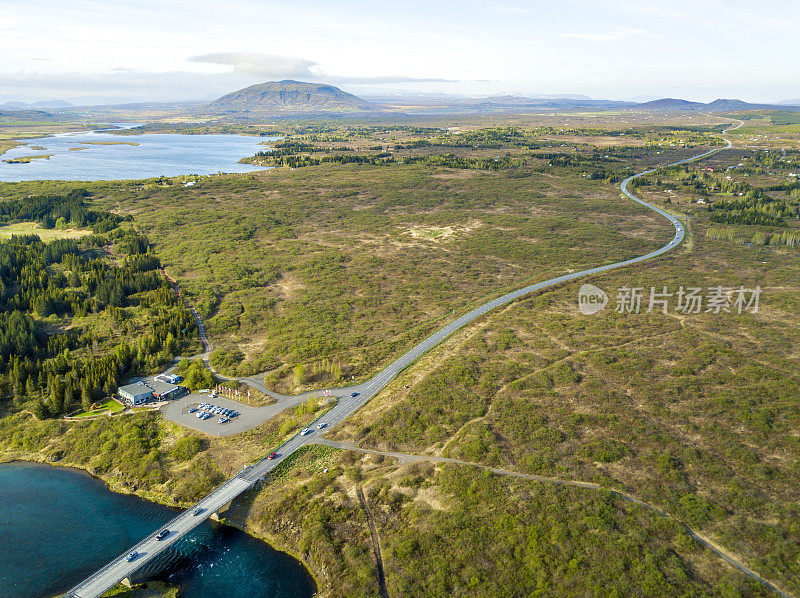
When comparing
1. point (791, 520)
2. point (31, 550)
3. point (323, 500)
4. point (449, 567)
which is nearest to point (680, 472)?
point (791, 520)

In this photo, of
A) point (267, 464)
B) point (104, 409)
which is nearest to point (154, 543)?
point (267, 464)

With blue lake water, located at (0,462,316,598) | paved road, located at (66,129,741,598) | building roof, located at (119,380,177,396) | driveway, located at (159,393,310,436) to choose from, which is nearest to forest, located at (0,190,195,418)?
building roof, located at (119,380,177,396)

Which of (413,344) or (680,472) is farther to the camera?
(413,344)

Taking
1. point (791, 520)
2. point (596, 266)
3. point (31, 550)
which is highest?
point (596, 266)

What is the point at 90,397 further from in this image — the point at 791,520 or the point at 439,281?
the point at 791,520

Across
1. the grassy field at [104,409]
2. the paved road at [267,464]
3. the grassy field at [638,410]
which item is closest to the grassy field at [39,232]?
the grassy field at [104,409]

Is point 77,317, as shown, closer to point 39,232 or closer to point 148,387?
point 148,387

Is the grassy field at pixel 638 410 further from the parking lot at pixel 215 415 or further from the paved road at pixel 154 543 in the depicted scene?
the paved road at pixel 154 543
